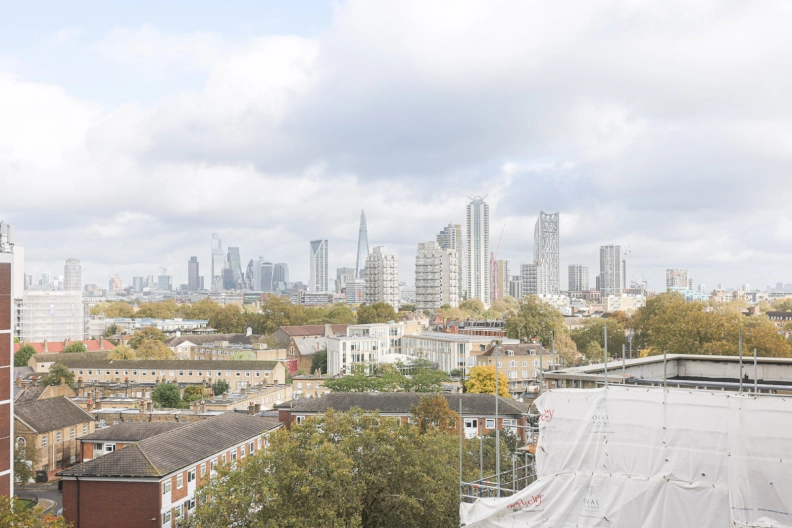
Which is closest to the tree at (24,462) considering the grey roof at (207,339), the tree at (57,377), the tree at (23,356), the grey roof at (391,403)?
the grey roof at (391,403)

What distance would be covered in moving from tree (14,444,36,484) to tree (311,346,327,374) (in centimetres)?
5055

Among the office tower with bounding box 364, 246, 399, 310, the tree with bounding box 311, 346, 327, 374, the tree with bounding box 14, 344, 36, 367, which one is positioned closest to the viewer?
the tree with bounding box 14, 344, 36, 367

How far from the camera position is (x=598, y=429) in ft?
50.7

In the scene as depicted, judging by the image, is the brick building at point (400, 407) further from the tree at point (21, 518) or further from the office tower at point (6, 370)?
the tree at point (21, 518)

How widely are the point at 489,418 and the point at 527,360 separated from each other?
95.0ft

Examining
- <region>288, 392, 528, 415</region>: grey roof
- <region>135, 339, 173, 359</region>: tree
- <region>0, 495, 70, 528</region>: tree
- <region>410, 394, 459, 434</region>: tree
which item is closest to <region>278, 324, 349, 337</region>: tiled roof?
<region>135, 339, 173, 359</region>: tree

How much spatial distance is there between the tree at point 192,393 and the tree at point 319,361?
29.5 meters

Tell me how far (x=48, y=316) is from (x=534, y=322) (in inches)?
3919

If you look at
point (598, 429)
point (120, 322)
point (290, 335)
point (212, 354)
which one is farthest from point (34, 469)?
point (120, 322)

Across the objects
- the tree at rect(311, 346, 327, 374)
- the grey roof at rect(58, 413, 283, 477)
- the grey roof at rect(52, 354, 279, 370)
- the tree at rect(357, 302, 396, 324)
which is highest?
the tree at rect(357, 302, 396, 324)

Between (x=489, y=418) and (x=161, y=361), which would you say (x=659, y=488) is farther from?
(x=161, y=361)

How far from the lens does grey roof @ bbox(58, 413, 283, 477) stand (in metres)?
30.3

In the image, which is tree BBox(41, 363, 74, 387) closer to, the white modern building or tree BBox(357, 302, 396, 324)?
tree BBox(357, 302, 396, 324)

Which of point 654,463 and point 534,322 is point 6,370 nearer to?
point 654,463
